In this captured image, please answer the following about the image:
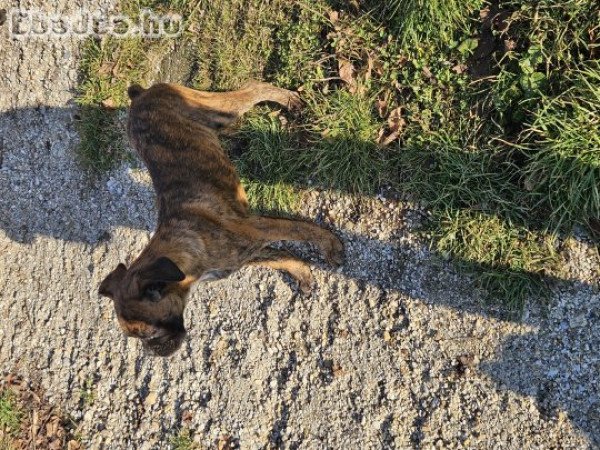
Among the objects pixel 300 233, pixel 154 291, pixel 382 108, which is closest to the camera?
pixel 154 291

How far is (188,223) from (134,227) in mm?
1983

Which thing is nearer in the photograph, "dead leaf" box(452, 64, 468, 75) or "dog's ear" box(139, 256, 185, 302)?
"dog's ear" box(139, 256, 185, 302)

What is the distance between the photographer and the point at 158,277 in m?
3.56

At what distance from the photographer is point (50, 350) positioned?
625 cm

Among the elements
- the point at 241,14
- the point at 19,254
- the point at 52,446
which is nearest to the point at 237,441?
the point at 52,446

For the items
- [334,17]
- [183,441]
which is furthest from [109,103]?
[183,441]

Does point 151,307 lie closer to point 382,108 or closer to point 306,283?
point 306,283

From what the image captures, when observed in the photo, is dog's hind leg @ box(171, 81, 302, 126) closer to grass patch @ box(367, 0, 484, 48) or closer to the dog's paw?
grass patch @ box(367, 0, 484, 48)

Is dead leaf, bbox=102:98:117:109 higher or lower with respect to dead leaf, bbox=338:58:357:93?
lower

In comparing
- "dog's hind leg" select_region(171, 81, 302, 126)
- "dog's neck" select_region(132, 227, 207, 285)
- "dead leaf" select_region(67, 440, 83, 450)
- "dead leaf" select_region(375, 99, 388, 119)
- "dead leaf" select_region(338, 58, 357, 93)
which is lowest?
"dead leaf" select_region(67, 440, 83, 450)

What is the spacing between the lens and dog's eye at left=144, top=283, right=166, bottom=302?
3768mm
